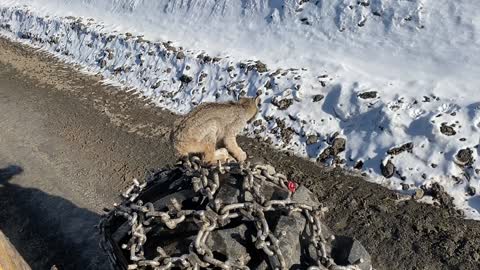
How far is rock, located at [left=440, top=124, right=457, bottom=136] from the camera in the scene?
6.75 meters

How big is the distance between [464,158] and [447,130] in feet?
1.59

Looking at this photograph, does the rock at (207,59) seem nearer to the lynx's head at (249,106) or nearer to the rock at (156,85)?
the rock at (156,85)

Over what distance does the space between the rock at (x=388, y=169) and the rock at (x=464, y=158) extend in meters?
0.77

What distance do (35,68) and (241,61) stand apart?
16.4 ft

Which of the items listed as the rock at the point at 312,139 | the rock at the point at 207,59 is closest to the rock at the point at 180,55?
the rock at the point at 207,59

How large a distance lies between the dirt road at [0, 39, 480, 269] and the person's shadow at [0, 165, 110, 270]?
0.01 m

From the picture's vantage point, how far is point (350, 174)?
698 cm

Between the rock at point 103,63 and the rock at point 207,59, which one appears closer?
the rock at point 207,59

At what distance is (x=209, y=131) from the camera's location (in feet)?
18.3

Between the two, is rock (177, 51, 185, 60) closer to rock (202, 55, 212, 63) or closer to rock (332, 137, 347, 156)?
rock (202, 55, 212, 63)

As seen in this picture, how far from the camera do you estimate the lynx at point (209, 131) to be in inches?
214

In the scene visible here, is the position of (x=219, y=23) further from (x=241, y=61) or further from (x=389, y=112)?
(x=389, y=112)

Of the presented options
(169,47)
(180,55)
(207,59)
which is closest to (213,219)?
(207,59)

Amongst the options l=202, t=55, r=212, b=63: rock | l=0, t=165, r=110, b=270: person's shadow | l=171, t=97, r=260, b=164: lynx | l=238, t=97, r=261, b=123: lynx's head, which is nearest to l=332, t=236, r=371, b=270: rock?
l=171, t=97, r=260, b=164: lynx
